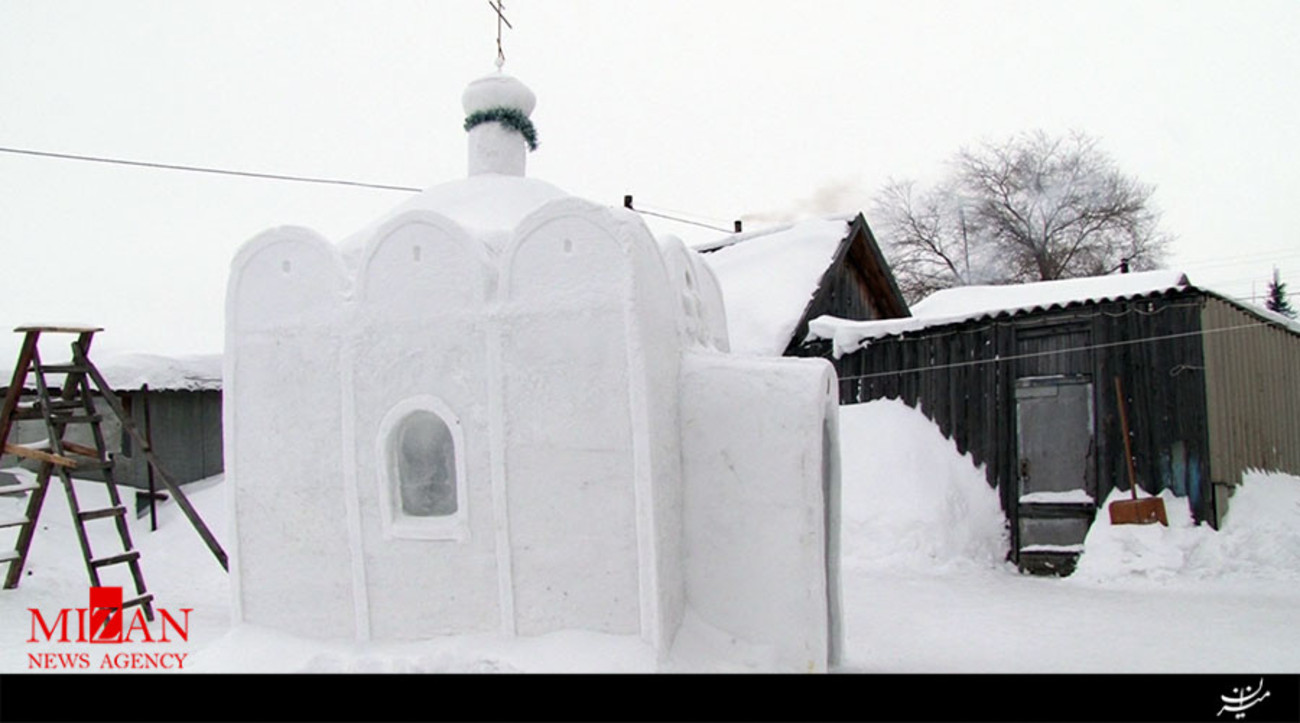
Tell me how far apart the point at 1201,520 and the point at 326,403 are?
10.1m

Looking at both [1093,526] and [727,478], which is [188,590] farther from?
[1093,526]

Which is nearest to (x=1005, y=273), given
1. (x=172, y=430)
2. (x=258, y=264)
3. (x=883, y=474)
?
(x=883, y=474)

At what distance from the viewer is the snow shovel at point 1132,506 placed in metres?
10.3

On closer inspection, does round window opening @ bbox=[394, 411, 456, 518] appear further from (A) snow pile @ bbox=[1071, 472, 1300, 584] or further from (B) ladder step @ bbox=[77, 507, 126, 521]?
(A) snow pile @ bbox=[1071, 472, 1300, 584]

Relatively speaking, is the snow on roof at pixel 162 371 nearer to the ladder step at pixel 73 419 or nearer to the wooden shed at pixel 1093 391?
the ladder step at pixel 73 419

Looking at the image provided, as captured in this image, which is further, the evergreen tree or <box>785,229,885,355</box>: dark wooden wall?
the evergreen tree

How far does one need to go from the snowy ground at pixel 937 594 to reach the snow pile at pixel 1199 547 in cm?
2

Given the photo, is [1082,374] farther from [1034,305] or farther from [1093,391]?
[1034,305]

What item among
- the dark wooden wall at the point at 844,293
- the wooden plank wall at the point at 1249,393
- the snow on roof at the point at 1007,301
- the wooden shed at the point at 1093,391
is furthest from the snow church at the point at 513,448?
the dark wooden wall at the point at 844,293

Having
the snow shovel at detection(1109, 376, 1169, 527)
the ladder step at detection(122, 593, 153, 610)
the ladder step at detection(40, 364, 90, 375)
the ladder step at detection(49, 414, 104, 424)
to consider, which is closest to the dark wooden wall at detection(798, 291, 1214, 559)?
the snow shovel at detection(1109, 376, 1169, 527)

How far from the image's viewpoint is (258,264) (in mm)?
6434

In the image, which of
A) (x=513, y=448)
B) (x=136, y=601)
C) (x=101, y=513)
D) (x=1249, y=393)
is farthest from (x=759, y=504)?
(x=1249, y=393)

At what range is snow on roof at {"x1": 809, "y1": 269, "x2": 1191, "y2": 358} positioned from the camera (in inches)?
439

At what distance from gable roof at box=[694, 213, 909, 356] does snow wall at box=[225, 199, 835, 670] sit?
25.5 feet
